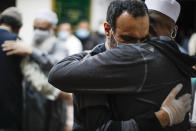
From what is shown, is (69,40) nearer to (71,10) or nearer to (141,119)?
(71,10)

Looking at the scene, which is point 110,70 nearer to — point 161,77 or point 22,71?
point 161,77

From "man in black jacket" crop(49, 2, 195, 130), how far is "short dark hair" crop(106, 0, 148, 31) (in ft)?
0.05

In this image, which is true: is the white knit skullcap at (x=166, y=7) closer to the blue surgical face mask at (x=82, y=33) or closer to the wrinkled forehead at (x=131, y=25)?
the wrinkled forehead at (x=131, y=25)

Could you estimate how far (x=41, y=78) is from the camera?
3.12m

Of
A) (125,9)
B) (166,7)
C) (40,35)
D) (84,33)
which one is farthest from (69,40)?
(125,9)

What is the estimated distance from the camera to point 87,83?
149cm

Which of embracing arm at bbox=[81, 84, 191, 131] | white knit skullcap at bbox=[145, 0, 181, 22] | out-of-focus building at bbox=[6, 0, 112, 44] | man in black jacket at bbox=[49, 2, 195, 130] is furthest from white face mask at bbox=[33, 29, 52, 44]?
out-of-focus building at bbox=[6, 0, 112, 44]

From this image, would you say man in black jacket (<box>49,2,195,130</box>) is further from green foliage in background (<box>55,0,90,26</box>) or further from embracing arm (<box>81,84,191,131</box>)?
green foliage in background (<box>55,0,90,26</box>)

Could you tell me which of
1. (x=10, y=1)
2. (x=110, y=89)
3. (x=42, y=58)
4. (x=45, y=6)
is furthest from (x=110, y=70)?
(x=45, y=6)

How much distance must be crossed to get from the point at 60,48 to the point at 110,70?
255 centimetres

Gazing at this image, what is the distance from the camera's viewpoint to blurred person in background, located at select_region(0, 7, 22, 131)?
2891mm

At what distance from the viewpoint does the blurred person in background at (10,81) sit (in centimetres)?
289

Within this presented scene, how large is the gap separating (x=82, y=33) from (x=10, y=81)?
5.31 meters

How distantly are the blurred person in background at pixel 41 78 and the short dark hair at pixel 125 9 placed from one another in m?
1.61
